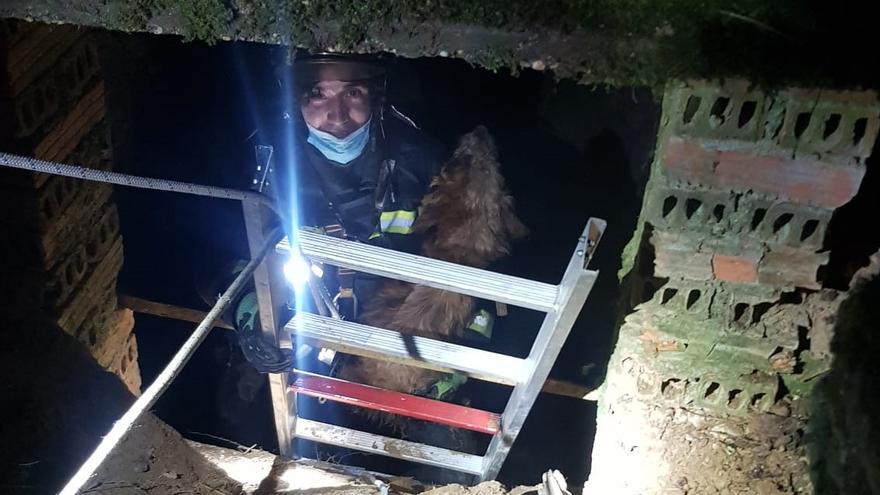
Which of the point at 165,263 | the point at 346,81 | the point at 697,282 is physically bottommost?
the point at 697,282

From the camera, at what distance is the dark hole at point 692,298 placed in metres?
1.78

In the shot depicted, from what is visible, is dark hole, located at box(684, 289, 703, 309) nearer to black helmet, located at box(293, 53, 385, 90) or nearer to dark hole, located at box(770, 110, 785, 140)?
dark hole, located at box(770, 110, 785, 140)

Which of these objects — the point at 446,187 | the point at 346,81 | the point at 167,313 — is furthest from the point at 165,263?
the point at 446,187

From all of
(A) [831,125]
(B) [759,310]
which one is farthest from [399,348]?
(A) [831,125]

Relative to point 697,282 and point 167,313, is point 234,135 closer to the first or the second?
point 167,313

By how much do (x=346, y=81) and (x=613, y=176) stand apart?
198 centimetres

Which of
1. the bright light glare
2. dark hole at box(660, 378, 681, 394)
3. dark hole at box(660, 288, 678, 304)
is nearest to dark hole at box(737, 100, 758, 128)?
dark hole at box(660, 288, 678, 304)

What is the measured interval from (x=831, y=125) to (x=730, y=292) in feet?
1.64

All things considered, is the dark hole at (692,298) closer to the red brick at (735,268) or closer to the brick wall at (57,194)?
the red brick at (735,268)

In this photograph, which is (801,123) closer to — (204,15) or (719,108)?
(719,108)

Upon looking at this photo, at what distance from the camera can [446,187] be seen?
2.88 metres

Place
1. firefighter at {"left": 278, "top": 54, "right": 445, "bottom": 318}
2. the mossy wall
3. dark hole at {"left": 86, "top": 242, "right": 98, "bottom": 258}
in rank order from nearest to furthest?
1. the mossy wall
2. dark hole at {"left": 86, "top": 242, "right": 98, "bottom": 258}
3. firefighter at {"left": 278, "top": 54, "right": 445, "bottom": 318}

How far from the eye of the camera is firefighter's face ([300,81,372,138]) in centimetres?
311

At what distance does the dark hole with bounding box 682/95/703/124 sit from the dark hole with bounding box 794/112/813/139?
0.22 meters
